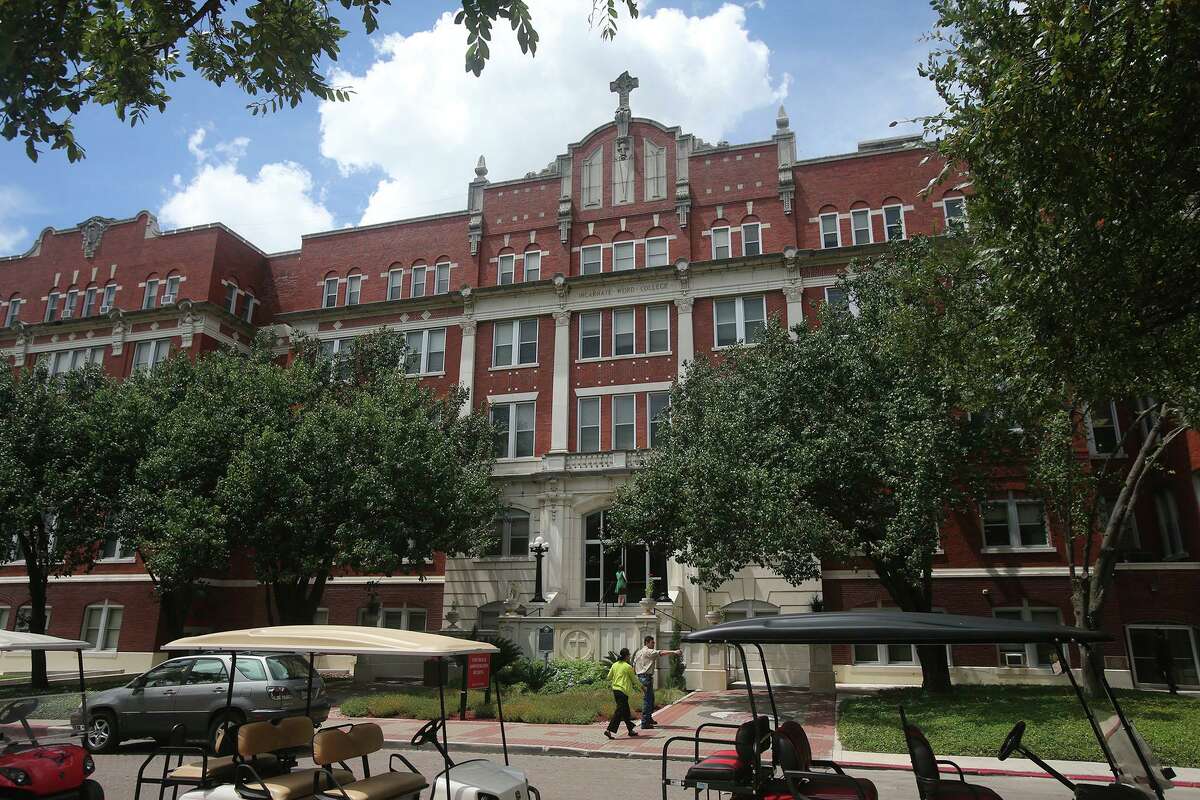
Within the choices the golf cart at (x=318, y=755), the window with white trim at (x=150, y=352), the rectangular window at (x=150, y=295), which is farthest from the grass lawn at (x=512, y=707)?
the rectangular window at (x=150, y=295)

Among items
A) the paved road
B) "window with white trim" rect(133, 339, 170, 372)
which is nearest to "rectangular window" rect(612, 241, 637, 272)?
"window with white trim" rect(133, 339, 170, 372)

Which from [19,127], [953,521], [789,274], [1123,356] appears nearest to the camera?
[19,127]

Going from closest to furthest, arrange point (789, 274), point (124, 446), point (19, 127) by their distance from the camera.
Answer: point (19, 127), point (124, 446), point (789, 274)

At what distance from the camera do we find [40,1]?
6.58 m

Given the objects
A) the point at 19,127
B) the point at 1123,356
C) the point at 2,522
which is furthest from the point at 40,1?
the point at 2,522

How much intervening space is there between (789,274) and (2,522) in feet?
87.9

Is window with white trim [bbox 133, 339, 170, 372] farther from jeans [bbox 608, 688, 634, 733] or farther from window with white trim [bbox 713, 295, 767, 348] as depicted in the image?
jeans [bbox 608, 688, 634, 733]

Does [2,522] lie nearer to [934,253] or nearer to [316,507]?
[316,507]

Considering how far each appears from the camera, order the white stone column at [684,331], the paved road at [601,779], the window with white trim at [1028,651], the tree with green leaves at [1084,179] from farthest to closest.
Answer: the white stone column at [684,331], the window with white trim at [1028,651], the paved road at [601,779], the tree with green leaves at [1084,179]

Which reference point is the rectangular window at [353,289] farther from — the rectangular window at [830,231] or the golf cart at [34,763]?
the golf cart at [34,763]

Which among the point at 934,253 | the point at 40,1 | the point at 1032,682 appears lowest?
the point at 1032,682

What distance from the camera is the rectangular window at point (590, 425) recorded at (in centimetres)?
3206

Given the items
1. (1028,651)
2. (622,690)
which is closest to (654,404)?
(1028,651)

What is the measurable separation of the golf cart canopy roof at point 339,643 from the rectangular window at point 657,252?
26632 mm
